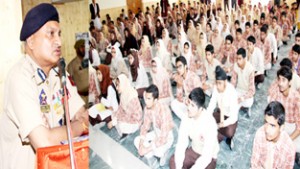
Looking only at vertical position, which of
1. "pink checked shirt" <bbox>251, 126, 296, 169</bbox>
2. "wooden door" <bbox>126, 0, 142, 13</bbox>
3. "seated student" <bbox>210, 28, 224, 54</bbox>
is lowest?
"pink checked shirt" <bbox>251, 126, 296, 169</bbox>

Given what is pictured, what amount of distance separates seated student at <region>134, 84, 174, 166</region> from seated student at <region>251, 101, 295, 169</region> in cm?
46

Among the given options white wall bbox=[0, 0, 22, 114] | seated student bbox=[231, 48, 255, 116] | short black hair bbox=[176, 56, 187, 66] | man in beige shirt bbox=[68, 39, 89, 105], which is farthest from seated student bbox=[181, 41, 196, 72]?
white wall bbox=[0, 0, 22, 114]

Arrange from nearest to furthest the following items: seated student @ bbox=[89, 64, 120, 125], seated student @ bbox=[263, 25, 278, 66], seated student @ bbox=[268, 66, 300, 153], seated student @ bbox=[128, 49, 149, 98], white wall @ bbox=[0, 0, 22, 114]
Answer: seated student @ bbox=[268, 66, 300, 153], seated student @ bbox=[263, 25, 278, 66], seated student @ bbox=[128, 49, 149, 98], seated student @ bbox=[89, 64, 120, 125], white wall @ bbox=[0, 0, 22, 114]

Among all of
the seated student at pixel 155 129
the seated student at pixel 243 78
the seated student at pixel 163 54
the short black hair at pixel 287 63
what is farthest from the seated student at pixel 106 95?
the short black hair at pixel 287 63

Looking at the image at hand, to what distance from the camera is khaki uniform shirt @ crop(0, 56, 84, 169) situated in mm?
2041

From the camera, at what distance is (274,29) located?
1.93m

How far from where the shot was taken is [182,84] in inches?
80.4

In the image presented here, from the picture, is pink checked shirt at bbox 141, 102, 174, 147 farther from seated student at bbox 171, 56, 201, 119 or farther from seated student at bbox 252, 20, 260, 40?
seated student at bbox 252, 20, 260, 40

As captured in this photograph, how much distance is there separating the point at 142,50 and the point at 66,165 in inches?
28.6

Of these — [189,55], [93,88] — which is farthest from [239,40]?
[93,88]

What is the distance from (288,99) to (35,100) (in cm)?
126

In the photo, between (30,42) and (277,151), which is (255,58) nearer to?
(277,151)

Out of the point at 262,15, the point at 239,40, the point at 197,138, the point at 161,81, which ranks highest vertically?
the point at 262,15

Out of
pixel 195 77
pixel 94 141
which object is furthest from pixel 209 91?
pixel 94 141
